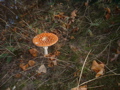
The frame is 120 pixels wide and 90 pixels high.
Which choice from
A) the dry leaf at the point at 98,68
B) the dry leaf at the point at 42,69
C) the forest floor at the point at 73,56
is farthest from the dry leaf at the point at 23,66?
the dry leaf at the point at 98,68

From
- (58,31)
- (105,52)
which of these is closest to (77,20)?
(58,31)

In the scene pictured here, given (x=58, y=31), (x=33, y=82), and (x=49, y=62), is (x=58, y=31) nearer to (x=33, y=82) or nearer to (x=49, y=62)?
(x=49, y=62)

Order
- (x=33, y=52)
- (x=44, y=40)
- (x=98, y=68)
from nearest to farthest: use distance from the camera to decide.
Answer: (x=98, y=68), (x=44, y=40), (x=33, y=52)

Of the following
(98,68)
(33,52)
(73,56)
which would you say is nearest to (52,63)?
(73,56)

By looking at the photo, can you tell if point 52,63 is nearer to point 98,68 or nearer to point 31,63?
point 31,63

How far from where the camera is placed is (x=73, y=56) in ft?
5.98

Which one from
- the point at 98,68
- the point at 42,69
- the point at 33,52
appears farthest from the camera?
the point at 33,52

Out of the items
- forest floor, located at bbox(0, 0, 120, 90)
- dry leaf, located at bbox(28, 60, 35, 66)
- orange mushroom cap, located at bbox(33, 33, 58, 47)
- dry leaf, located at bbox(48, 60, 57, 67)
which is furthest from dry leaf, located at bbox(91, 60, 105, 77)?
dry leaf, located at bbox(28, 60, 35, 66)

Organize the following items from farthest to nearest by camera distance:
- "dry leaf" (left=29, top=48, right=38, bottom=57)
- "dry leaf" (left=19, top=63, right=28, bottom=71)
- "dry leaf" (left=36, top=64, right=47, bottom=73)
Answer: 1. "dry leaf" (left=29, top=48, right=38, bottom=57)
2. "dry leaf" (left=19, top=63, right=28, bottom=71)
3. "dry leaf" (left=36, top=64, right=47, bottom=73)

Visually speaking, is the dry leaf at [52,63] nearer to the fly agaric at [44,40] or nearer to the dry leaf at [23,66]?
the fly agaric at [44,40]

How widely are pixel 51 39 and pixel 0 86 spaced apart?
122 cm

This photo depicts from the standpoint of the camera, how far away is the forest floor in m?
1.38

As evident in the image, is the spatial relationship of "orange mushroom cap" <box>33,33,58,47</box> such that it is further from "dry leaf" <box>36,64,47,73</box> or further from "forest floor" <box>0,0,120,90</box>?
A: "dry leaf" <box>36,64,47,73</box>

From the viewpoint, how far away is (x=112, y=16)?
6.89 feet
